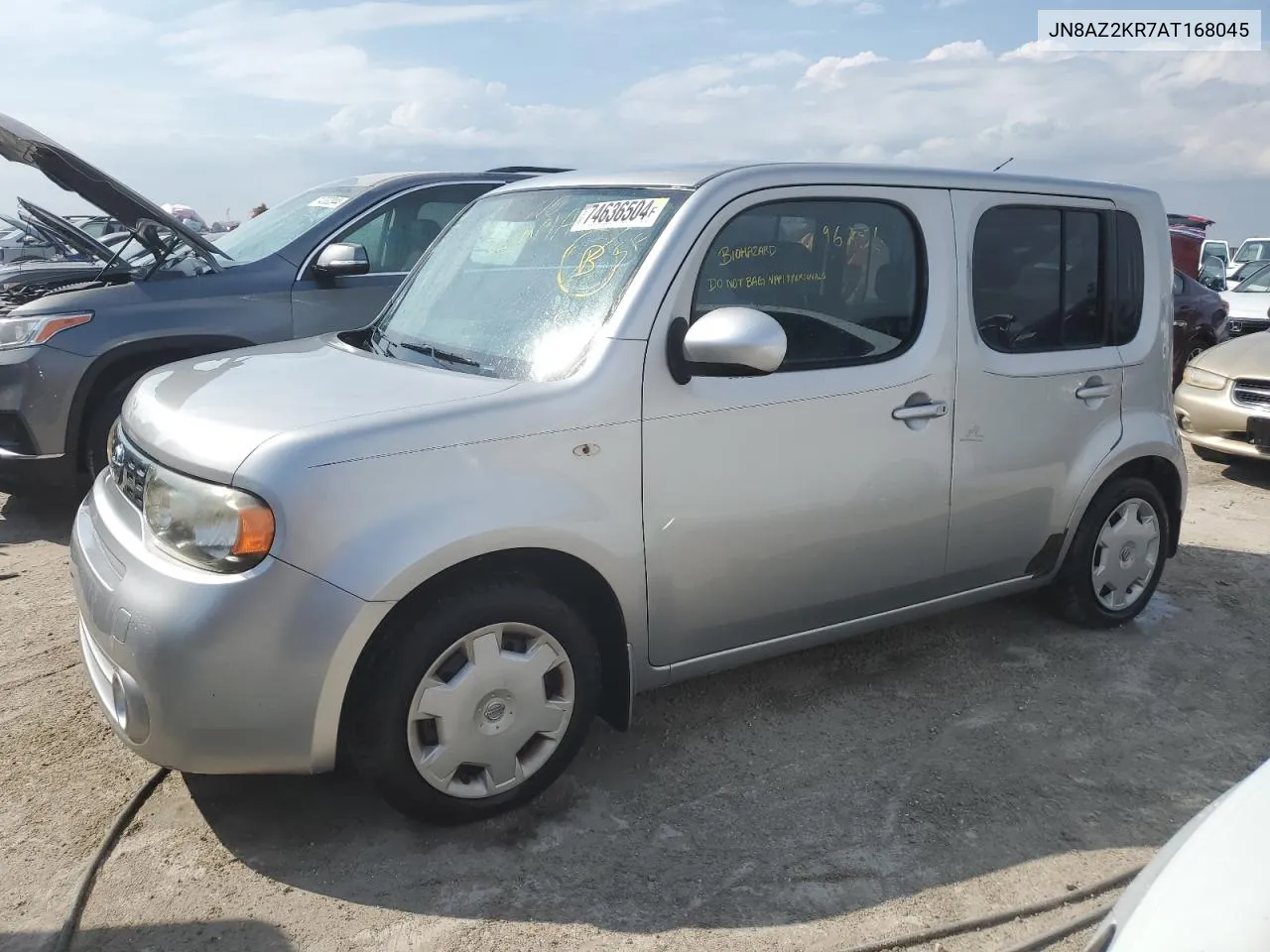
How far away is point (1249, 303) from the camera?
42.0ft

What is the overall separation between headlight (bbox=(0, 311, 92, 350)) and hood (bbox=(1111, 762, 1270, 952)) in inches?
208

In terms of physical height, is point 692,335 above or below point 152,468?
above

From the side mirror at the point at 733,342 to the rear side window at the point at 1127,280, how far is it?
1.99m

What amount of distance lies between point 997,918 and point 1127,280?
2695 mm

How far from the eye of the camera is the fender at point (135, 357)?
5.32 meters

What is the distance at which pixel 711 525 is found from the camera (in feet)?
10.2

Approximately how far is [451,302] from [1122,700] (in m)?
2.78

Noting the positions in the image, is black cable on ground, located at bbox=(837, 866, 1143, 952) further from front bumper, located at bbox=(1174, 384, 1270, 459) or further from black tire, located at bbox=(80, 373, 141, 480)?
front bumper, located at bbox=(1174, 384, 1270, 459)

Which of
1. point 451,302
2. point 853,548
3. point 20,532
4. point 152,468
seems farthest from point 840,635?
point 20,532

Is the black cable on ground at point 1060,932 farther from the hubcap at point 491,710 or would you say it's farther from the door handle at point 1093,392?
the door handle at point 1093,392

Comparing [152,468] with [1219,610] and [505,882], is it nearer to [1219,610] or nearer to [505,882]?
[505,882]

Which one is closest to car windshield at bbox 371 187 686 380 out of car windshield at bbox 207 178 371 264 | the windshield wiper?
the windshield wiper

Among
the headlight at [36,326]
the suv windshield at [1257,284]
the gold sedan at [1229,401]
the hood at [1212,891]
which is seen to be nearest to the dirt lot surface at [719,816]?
the hood at [1212,891]

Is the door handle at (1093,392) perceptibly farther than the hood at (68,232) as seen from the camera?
No
